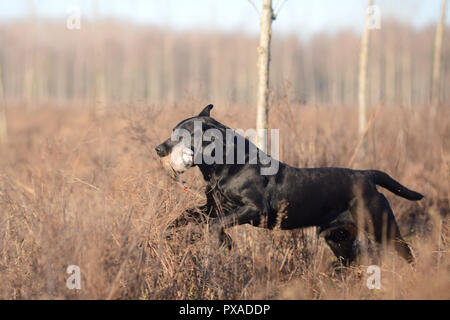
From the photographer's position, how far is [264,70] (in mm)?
4688

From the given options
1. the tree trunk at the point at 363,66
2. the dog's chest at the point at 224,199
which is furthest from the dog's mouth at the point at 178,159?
the tree trunk at the point at 363,66

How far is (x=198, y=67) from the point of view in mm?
47500

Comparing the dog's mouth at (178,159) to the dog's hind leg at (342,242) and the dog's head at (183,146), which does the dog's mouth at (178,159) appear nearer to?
the dog's head at (183,146)

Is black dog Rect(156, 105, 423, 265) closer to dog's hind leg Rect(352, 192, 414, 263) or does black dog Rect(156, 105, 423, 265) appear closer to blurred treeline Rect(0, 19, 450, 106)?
dog's hind leg Rect(352, 192, 414, 263)

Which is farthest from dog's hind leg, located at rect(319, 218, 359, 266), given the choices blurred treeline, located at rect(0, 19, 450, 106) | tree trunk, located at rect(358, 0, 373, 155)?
blurred treeline, located at rect(0, 19, 450, 106)

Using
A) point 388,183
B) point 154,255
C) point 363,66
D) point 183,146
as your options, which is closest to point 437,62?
point 363,66

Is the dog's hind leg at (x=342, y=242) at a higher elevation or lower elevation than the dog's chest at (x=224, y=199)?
lower

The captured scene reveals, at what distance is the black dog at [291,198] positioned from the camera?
3.49 m

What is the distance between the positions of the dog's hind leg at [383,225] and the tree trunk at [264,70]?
136 centimetres

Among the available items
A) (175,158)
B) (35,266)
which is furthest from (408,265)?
(35,266)

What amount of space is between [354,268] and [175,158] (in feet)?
6.33

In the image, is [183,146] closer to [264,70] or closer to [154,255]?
[154,255]

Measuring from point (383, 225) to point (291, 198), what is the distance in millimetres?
825
